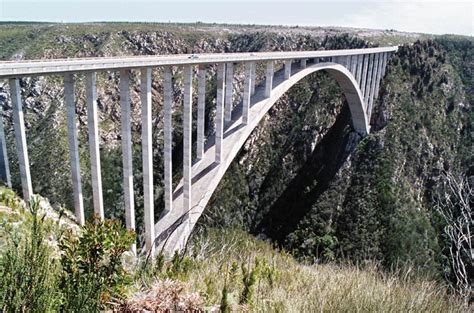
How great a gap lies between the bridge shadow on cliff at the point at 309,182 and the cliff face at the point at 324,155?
0.13 metres

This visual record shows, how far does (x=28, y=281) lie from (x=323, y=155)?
45368 mm

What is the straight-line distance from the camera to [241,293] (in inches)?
171

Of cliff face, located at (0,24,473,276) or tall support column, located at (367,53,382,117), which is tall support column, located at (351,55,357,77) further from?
cliff face, located at (0,24,473,276)

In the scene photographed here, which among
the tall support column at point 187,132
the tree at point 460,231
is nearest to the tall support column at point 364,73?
the tall support column at point 187,132

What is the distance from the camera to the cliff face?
36.7 metres

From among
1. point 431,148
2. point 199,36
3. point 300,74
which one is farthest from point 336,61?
point 199,36

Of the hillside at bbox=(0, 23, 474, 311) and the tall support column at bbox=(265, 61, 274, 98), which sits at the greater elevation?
the tall support column at bbox=(265, 61, 274, 98)

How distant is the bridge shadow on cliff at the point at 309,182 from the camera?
4294 cm

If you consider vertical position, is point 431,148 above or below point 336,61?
below

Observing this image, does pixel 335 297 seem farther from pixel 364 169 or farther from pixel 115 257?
pixel 364 169

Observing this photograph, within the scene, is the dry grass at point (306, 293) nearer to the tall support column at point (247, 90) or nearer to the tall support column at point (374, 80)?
the tall support column at point (247, 90)

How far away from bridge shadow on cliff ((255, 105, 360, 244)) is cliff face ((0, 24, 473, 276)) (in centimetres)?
13

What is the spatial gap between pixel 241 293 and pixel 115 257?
1425mm

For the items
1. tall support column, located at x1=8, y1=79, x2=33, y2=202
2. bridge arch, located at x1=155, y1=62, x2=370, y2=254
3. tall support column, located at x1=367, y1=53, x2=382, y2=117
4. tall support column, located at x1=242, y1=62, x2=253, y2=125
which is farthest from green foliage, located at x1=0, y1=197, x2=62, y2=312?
tall support column, located at x1=367, y1=53, x2=382, y2=117
